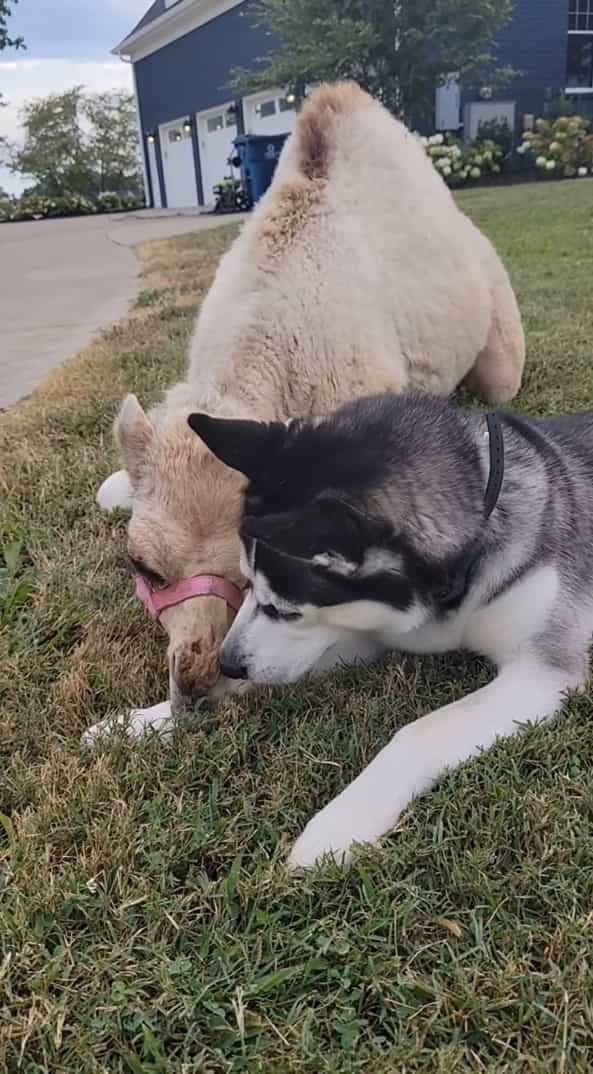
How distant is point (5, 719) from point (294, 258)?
2.22 metres

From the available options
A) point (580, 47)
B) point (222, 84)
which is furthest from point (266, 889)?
point (222, 84)

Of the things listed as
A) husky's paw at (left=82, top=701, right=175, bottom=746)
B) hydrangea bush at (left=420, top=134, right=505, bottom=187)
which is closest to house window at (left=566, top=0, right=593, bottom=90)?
hydrangea bush at (left=420, top=134, right=505, bottom=187)

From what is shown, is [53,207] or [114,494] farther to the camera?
[53,207]

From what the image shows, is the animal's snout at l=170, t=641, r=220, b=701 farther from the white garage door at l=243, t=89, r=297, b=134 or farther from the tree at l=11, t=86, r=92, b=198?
the tree at l=11, t=86, r=92, b=198

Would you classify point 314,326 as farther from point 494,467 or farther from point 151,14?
point 151,14

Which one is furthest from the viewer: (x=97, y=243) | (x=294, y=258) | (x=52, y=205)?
(x=52, y=205)

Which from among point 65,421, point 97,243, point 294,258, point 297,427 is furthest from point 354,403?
point 97,243

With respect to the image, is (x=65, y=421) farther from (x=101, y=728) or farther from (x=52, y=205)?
(x=52, y=205)

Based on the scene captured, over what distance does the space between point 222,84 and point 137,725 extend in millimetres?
36621

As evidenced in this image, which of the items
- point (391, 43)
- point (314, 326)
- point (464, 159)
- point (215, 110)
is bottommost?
point (314, 326)

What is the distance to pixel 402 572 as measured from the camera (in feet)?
7.53

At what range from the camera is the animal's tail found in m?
4.13

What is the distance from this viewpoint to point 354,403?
2.82 meters

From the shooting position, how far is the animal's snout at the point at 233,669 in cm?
236
